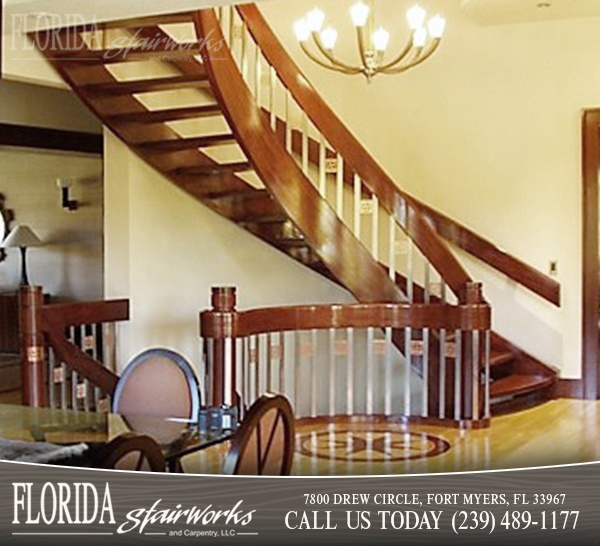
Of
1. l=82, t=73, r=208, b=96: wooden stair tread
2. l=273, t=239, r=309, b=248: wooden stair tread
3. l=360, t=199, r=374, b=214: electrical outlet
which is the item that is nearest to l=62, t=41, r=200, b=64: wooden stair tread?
l=82, t=73, r=208, b=96: wooden stair tread

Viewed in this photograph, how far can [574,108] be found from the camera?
658 centimetres

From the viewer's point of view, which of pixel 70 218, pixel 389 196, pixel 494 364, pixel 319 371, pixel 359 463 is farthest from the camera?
pixel 70 218

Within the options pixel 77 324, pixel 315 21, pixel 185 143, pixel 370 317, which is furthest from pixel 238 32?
pixel 77 324

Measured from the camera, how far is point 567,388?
6672 millimetres

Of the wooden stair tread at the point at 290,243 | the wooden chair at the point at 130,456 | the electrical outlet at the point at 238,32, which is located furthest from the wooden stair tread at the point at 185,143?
the wooden chair at the point at 130,456

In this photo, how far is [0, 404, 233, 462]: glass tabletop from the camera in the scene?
2.88 m

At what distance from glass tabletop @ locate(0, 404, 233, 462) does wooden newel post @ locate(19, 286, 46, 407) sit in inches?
66.3

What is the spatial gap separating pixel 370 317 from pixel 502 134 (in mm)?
2076

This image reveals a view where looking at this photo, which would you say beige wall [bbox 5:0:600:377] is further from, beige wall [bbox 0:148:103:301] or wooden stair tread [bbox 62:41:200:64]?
beige wall [bbox 0:148:103:301]

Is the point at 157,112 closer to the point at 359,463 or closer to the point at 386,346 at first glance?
the point at 386,346

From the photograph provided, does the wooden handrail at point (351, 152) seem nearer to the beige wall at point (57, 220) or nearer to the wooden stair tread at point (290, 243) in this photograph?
the wooden stair tread at point (290, 243)

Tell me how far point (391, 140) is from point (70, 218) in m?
3.32

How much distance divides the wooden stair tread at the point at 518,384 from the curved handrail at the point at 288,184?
97 centimetres

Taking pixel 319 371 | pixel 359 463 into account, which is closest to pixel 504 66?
pixel 319 371
